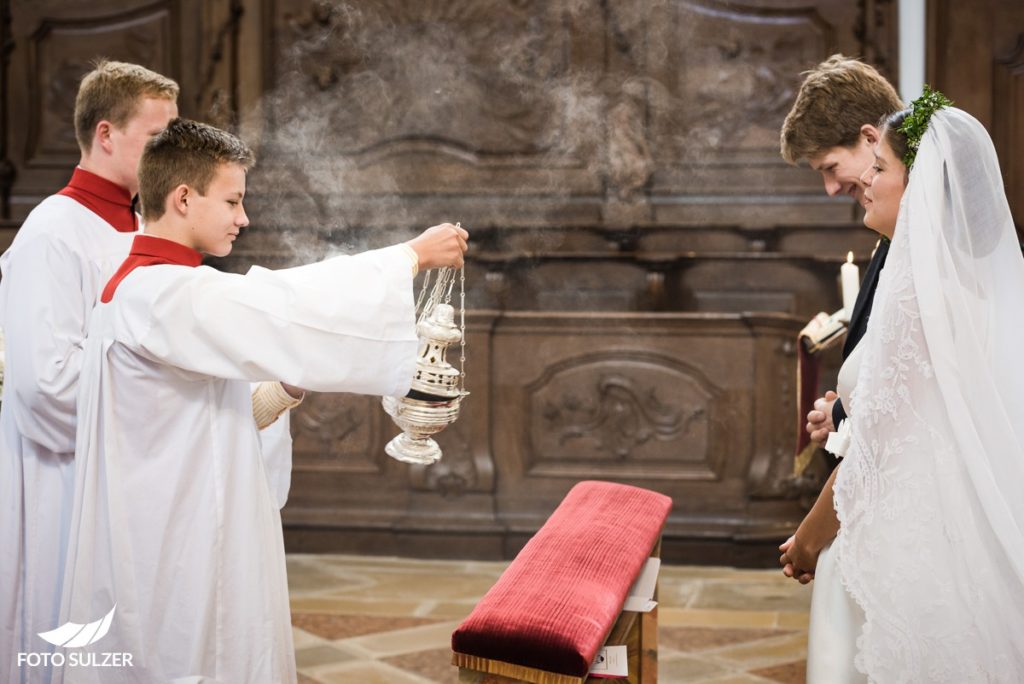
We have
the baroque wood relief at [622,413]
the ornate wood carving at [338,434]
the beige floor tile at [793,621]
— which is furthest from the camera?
the ornate wood carving at [338,434]

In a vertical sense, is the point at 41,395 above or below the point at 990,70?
below

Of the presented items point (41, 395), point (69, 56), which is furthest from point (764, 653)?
point (69, 56)

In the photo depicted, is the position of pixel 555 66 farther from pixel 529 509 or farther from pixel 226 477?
pixel 226 477

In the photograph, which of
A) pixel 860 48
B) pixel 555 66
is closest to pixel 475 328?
pixel 555 66

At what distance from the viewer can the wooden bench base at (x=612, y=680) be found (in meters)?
2.10

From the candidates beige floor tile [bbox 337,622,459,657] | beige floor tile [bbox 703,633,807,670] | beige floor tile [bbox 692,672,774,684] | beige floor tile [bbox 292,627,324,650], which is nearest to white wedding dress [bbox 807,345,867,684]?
beige floor tile [bbox 692,672,774,684]

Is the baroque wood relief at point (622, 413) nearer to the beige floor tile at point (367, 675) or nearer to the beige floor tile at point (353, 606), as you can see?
the beige floor tile at point (353, 606)

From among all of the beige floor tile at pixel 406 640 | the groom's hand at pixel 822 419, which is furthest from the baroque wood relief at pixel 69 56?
the groom's hand at pixel 822 419

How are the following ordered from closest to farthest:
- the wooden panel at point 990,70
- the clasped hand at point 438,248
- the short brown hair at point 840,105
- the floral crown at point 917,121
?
the floral crown at point 917,121, the clasped hand at point 438,248, the short brown hair at point 840,105, the wooden panel at point 990,70

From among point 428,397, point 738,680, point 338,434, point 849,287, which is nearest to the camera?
point 428,397

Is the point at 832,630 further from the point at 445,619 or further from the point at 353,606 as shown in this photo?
the point at 353,606

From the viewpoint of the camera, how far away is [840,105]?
2.87 meters

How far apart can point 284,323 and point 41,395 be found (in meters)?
0.72

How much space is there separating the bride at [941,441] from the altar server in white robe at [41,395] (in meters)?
1.80
